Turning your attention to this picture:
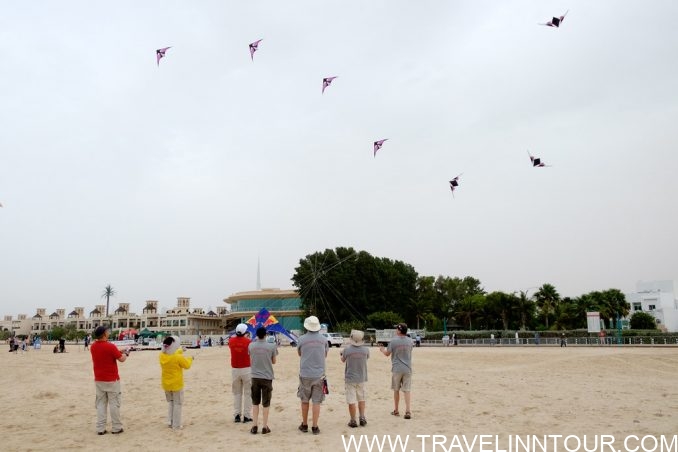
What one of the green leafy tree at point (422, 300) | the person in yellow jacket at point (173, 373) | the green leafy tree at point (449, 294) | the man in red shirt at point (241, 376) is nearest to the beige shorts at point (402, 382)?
the man in red shirt at point (241, 376)

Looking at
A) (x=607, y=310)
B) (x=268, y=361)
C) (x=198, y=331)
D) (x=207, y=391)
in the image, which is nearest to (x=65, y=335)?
(x=198, y=331)

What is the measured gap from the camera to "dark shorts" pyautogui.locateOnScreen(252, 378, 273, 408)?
7.44m

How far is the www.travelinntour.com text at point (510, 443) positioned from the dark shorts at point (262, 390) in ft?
4.07

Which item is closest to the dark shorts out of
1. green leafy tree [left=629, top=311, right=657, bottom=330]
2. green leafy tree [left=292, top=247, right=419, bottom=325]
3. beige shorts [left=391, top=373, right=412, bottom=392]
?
beige shorts [left=391, top=373, right=412, bottom=392]

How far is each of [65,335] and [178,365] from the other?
327 ft

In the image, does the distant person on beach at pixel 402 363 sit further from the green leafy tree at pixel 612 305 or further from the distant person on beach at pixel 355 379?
the green leafy tree at pixel 612 305

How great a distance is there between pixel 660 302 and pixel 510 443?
277ft

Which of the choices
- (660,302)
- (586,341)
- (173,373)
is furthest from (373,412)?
(660,302)

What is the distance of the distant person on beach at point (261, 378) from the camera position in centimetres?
745

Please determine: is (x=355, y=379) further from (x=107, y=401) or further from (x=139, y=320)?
(x=139, y=320)

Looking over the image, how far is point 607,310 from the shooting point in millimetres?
54812

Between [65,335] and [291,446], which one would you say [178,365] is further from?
[65,335]

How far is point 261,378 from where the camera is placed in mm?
7465

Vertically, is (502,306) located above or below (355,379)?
above
